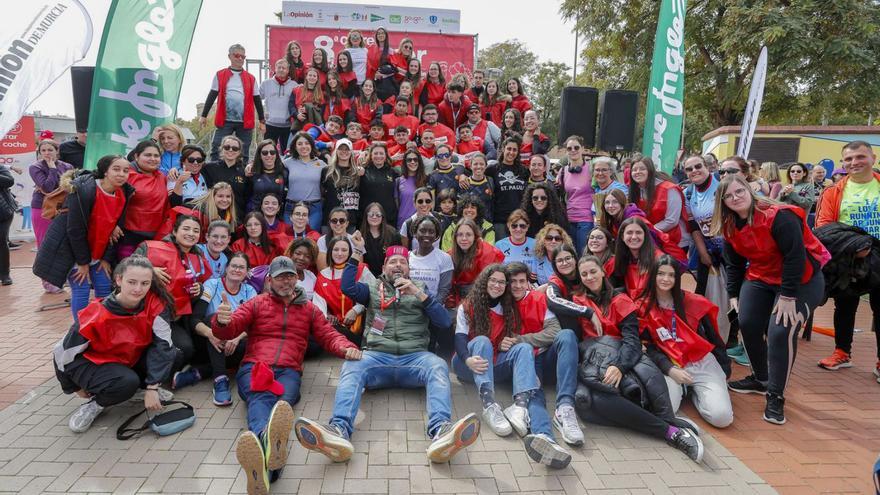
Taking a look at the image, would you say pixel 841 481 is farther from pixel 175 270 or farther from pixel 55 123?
pixel 55 123

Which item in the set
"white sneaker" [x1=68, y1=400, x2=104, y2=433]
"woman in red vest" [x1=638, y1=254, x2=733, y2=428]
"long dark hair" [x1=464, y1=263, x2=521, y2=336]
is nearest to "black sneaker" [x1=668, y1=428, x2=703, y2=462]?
"woman in red vest" [x1=638, y1=254, x2=733, y2=428]

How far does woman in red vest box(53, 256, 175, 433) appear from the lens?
3.44m

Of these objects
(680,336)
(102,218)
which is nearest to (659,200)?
(680,336)

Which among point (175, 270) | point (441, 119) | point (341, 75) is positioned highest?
point (341, 75)

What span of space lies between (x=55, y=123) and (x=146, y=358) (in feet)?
141

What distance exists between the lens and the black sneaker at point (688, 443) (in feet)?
10.8

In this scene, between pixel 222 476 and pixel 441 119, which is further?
pixel 441 119

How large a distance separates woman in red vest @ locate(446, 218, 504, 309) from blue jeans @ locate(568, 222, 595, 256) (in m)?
1.40

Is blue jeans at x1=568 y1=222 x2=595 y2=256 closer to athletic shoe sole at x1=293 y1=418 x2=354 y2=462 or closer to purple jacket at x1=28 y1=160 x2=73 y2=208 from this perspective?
athletic shoe sole at x1=293 y1=418 x2=354 y2=462

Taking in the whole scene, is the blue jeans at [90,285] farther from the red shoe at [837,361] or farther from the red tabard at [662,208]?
the red shoe at [837,361]

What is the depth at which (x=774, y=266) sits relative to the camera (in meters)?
3.96

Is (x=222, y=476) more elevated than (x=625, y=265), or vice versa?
(x=625, y=265)

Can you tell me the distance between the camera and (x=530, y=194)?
18.7 feet

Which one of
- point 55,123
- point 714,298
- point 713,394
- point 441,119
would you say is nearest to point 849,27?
point 441,119
